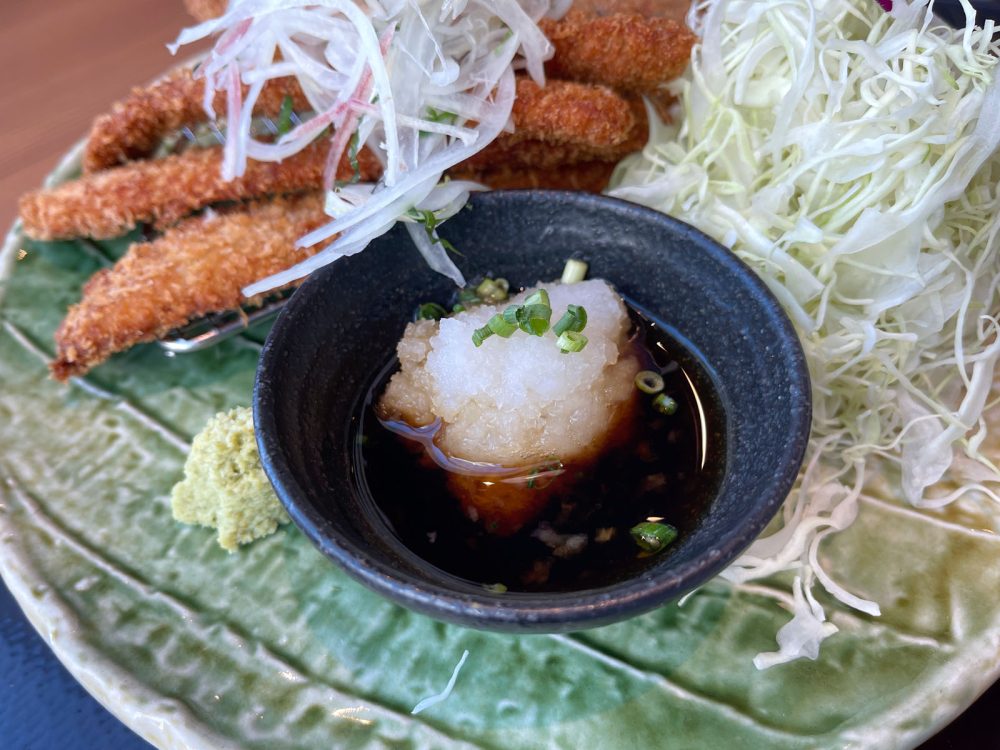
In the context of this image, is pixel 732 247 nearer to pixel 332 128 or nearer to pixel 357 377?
pixel 357 377

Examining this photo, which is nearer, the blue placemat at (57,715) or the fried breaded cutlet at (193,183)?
the blue placemat at (57,715)

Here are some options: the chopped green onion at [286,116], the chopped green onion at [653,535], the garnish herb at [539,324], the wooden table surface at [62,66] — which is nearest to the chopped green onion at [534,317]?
the garnish herb at [539,324]

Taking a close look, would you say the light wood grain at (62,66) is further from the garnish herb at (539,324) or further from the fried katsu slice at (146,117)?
the garnish herb at (539,324)

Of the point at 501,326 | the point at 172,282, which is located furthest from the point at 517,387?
the point at 172,282

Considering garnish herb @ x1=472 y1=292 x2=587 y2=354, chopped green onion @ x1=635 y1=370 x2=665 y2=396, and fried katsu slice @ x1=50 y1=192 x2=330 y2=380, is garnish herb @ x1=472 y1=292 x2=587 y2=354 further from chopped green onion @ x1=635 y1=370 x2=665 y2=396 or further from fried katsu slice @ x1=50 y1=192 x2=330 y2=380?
fried katsu slice @ x1=50 y1=192 x2=330 y2=380

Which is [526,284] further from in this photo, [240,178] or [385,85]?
[240,178]

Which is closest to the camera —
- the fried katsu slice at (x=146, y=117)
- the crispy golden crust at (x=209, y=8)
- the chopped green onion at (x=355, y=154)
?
the chopped green onion at (x=355, y=154)
